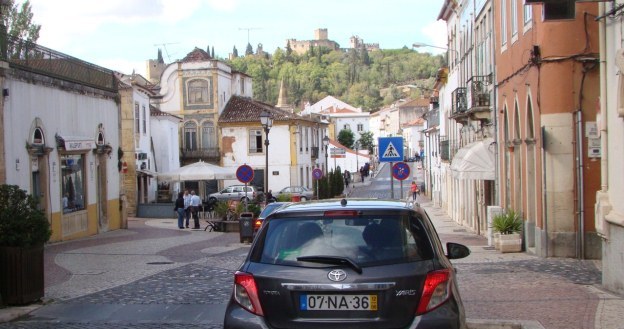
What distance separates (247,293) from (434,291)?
145 centimetres

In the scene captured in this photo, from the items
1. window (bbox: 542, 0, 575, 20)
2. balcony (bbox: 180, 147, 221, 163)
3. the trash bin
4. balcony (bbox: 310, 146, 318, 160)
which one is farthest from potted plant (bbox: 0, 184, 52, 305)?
balcony (bbox: 310, 146, 318, 160)

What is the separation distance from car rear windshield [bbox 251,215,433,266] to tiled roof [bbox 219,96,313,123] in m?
55.3

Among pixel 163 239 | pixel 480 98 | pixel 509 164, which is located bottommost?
pixel 163 239

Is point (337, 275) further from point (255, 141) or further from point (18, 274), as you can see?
point (255, 141)

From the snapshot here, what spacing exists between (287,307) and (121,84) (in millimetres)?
37812

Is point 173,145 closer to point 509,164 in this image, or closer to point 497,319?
point 509,164

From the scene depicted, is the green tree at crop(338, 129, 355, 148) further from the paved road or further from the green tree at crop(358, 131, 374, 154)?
the paved road

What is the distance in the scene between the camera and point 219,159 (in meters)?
63.7

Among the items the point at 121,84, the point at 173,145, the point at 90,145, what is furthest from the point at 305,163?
the point at 90,145

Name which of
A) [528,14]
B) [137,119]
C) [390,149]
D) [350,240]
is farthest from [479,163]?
[137,119]

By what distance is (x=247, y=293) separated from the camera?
650cm

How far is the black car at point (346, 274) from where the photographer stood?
627 centimetres

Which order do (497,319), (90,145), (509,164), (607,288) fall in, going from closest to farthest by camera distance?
(497,319), (607,288), (509,164), (90,145)

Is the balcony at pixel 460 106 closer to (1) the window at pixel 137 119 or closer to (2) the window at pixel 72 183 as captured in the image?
(2) the window at pixel 72 183
